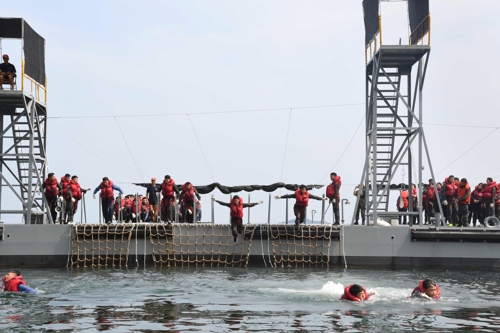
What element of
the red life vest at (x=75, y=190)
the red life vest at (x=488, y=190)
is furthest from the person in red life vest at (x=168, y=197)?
the red life vest at (x=488, y=190)

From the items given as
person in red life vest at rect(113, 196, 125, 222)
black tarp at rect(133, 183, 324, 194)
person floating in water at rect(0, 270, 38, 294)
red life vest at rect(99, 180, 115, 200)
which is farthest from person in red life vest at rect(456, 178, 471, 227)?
person floating in water at rect(0, 270, 38, 294)

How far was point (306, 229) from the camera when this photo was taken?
2752 centimetres

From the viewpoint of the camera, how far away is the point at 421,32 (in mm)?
28125

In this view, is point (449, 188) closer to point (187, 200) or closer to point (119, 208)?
point (187, 200)

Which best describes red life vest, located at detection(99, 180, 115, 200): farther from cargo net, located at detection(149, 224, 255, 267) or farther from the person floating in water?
the person floating in water

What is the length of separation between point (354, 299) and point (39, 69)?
56.3 ft

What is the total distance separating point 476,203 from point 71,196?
15.4 metres

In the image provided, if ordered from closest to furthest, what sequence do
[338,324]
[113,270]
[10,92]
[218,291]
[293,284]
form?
[338,324], [218,291], [293,284], [113,270], [10,92]

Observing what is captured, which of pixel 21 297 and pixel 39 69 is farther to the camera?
pixel 39 69

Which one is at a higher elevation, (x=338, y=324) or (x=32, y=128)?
(x=32, y=128)

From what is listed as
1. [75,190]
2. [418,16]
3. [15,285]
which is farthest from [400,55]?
[15,285]

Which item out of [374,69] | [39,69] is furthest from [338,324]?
[39,69]

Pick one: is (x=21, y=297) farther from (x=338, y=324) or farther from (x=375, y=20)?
(x=375, y=20)

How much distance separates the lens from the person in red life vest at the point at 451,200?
29.4 meters
